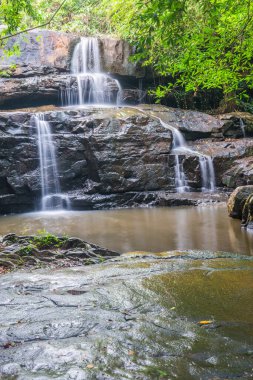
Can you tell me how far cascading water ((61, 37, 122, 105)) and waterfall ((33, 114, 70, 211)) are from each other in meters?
3.62

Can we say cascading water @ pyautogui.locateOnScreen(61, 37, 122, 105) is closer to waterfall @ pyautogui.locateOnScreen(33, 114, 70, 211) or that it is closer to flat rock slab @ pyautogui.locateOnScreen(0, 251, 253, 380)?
waterfall @ pyautogui.locateOnScreen(33, 114, 70, 211)

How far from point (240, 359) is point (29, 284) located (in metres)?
2.36

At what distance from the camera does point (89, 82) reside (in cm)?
1722

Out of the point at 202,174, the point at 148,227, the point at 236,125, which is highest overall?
the point at 236,125

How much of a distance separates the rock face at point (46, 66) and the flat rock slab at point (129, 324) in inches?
532

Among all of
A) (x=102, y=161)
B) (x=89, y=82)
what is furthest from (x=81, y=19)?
(x=102, y=161)

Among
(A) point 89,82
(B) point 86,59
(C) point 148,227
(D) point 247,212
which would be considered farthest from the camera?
(B) point 86,59

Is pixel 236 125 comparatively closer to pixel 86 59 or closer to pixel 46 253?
pixel 86 59

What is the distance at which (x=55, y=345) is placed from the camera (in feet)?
7.16

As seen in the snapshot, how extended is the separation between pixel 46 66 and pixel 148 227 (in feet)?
37.3

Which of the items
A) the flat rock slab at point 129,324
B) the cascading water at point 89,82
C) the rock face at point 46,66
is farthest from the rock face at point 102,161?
the flat rock slab at point 129,324

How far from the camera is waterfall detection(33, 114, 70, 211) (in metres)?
13.5

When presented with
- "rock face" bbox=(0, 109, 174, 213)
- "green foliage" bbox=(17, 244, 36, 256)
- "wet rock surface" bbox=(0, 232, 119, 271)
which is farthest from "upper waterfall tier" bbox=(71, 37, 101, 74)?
"green foliage" bbox=(17, 244, 36, 256)

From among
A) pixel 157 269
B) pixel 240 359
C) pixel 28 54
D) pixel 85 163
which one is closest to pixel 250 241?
pixel 157 269
